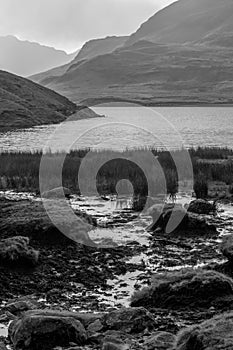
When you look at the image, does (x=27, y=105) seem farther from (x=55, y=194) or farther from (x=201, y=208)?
(x=201, y=208)

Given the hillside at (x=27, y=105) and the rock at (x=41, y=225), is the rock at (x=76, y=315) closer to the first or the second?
the rock at (x=41, y=225)

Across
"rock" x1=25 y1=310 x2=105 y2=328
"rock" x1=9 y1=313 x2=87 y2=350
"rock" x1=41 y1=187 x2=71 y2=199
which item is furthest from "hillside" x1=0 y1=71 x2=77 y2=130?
"rock" x1=9 y1=313 x2=87 y2=350

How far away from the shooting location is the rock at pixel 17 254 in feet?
48.5

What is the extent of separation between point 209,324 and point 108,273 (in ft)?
17.5

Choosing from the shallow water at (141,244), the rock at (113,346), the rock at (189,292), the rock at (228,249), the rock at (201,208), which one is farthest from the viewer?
the rock at (201,208)

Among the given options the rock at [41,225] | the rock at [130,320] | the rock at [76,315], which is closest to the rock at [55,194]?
the rock at [41,225]

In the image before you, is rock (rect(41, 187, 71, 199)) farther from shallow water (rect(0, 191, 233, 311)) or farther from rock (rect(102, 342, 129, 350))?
rock (rect(102, 342, 129, 350))

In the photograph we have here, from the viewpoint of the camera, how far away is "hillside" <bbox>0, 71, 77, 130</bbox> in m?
102

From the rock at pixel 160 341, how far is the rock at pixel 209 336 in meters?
0.15

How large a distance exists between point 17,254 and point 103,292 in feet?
9.80

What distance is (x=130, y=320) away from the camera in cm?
1043

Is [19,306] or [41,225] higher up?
[41,225]

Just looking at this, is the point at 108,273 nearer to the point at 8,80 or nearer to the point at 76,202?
the point at 76,202

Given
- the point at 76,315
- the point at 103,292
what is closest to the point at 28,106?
the point at 103,292
